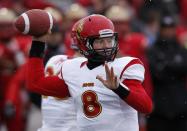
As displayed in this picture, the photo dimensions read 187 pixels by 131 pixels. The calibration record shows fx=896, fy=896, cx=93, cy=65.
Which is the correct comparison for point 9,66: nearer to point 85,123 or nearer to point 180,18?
point 180,18

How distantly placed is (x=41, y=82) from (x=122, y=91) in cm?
81

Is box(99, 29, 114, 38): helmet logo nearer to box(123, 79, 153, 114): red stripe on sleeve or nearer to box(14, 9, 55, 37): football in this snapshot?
box(123, 79, 153, 114): red stripe on sleeve

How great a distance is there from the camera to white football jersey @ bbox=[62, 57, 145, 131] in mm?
6555

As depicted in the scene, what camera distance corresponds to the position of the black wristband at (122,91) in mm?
6328

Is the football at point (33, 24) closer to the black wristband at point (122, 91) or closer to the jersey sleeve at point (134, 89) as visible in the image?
the jersey sleeve at point (134, 89)

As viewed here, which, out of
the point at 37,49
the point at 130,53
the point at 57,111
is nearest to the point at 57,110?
the point at 57,111

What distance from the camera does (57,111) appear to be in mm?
7629

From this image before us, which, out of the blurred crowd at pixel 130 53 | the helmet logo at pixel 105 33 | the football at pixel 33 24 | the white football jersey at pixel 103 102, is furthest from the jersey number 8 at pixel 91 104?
the blurred crowd at pixel 130 53

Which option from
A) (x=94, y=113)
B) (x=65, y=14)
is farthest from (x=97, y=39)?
(x=65, y=14)

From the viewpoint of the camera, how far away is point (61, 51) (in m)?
9.17

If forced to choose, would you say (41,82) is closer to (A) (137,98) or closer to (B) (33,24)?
(B) (33,24)

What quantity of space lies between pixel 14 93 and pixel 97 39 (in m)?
4.20

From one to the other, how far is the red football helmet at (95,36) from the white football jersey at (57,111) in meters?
0.84

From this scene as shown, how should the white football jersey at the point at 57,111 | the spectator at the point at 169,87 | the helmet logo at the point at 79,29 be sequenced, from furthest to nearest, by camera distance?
the spectator at the point at 169,87 → the white football jersey at the point at 57,111 → the helmet logo at the point at 79,29
